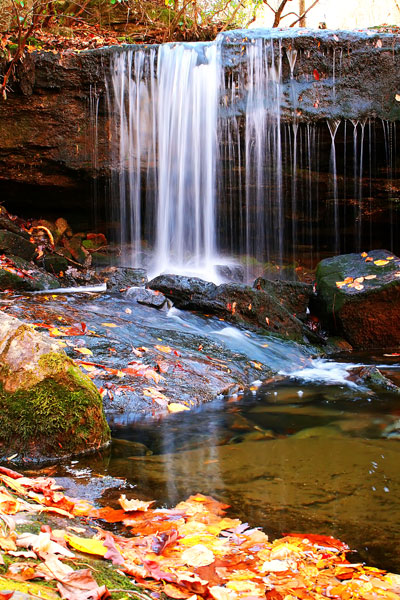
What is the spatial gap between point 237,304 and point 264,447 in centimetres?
411

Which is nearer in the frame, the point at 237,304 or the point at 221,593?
the point at 221,593

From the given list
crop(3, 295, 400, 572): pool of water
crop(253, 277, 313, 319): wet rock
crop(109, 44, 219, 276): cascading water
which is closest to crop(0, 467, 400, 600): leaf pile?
crop(3, 295, 400, 572): pool of water

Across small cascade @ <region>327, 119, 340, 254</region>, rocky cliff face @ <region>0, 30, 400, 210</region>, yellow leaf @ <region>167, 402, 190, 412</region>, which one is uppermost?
rocky cliff face @ <region>0, 30, 400, 210</region>

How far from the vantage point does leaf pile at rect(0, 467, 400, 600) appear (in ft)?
4.83

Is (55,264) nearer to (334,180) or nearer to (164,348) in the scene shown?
(164,348)

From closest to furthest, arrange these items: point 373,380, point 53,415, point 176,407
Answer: point 53,415, point 176,407, point 373,380

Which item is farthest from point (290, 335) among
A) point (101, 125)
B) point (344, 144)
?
point (101, 125)

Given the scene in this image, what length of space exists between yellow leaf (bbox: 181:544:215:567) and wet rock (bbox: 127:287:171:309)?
5271mm

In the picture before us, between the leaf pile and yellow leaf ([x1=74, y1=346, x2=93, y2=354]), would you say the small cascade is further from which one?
the leaf pile

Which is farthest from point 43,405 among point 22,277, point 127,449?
point 22,277

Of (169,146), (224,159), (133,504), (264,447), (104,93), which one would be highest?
(104,93)

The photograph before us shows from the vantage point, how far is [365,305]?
24.7ft

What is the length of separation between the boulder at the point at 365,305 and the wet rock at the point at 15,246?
5.37 metres

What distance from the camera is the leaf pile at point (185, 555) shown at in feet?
4.83
